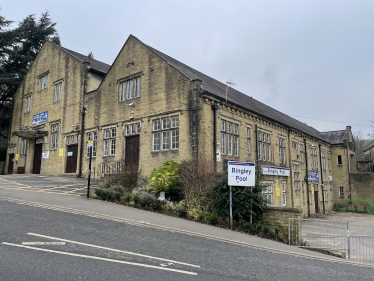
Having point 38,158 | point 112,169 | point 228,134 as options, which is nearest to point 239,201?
point 228,134

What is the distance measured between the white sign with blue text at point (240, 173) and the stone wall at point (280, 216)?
1329mm

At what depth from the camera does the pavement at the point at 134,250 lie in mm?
5180

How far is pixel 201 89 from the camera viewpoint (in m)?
15.0

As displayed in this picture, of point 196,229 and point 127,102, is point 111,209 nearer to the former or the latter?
point 196,229

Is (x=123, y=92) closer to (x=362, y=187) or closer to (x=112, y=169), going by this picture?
(x=112, y=169)

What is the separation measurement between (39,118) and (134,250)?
23992 millimetres

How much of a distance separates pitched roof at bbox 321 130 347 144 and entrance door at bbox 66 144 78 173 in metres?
30.7

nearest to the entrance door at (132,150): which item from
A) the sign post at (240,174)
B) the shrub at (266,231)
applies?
the sign post at (240,174)

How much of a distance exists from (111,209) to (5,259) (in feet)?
17.7

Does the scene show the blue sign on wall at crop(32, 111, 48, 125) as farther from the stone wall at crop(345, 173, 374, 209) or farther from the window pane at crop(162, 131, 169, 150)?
the stone wall at crop(345, 173, 374, 209)

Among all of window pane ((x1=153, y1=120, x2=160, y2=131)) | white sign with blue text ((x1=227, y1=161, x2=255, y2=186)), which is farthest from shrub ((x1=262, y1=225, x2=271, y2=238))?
window pane ((x1=153, y1=120, x2=160, y2=131))

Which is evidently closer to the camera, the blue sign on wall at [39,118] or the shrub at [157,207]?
the shrub at [157,207]

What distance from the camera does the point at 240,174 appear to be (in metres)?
10.5

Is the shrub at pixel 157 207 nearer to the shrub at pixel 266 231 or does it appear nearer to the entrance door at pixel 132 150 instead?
the shrub at pixel 266 231
